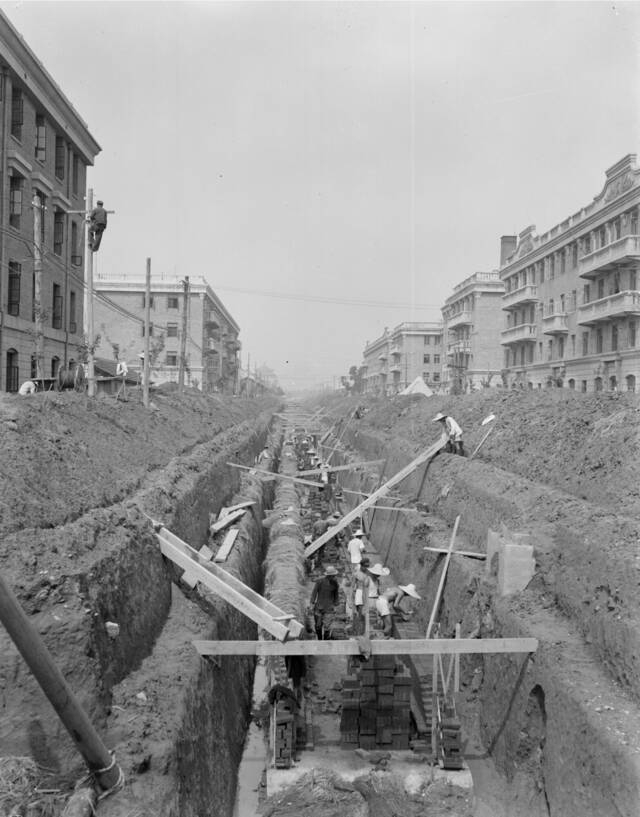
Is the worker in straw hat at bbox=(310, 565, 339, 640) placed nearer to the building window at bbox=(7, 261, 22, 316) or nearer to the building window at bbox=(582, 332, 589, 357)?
the building window at bbox=(7, 261, 22, 316)

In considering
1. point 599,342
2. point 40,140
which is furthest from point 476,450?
point 40,140

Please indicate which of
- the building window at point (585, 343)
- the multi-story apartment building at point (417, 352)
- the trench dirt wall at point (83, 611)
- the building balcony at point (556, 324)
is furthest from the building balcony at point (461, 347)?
the trench dirt wall at point (83, 611)

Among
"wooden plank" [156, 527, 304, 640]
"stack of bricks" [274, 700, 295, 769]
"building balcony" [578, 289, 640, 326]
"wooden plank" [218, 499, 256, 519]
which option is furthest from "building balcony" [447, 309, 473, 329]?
"stack of bricks" [274, 700, 295, 769]

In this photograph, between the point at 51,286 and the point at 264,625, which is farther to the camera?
the point at 51,286

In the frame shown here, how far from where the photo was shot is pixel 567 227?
37469 mm

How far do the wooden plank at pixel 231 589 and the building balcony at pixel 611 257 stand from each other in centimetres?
2678

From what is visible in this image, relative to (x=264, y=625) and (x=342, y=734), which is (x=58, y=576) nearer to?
(x=264, y=625)

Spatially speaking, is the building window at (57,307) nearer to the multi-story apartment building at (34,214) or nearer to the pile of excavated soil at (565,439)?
the multi-story apartment building at (34,214)

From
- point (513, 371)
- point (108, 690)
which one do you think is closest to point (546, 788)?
point (108, 690)

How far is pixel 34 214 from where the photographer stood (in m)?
23.7

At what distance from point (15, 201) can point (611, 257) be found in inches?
1040

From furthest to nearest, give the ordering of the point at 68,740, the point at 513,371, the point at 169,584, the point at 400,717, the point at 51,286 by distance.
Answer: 1. the point at 513,371
2. the point at 51,286
3. the point at 169,584
4. the point at 400,717
5. the point at 68,740

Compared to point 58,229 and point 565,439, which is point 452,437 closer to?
point 565,439

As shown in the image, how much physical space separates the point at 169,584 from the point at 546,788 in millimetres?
5336
